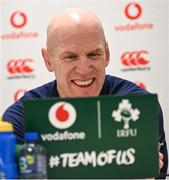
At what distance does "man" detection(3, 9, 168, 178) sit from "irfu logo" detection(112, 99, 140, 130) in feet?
1.57

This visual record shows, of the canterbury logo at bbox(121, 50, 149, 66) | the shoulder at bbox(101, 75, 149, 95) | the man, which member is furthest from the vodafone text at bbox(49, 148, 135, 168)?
the canterbury logo at bbox(121, 50, 149, 66)

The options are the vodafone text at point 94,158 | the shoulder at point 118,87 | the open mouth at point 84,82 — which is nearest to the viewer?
the vodafone text at point 94,158

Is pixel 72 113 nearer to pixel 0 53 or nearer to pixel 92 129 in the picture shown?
pixel 92 129

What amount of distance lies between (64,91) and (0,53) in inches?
79.2

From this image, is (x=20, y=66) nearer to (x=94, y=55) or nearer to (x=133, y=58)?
(x=133, y=58)

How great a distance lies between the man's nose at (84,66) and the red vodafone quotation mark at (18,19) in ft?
7.12

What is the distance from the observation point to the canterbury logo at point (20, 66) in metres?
3.73

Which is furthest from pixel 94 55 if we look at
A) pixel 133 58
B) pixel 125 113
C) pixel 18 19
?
pixel 18 19

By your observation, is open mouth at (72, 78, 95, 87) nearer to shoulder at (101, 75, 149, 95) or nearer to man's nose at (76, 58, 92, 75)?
man's nose at (76, 58, 92, 75)

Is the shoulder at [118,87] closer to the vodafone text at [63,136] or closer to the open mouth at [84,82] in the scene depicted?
the open mouth at [84,82]

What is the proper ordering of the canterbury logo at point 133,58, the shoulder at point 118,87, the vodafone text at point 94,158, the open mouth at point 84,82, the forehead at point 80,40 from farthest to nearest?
the canterbury logo at point 133,58, the shoulder at point 118,87, the open mouth at point 84,82, the forehead at point 80,40, the vodafone text at point 94,158

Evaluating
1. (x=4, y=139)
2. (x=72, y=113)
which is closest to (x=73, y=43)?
(x=72, y=113)

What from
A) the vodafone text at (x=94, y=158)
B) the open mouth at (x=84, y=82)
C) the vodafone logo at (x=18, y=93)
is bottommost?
the vodafone logo at (x=18, y=93)

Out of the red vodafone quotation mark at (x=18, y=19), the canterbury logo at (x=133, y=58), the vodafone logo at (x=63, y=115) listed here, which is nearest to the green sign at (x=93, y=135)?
the vodafone logo at (x=63, y=115)
